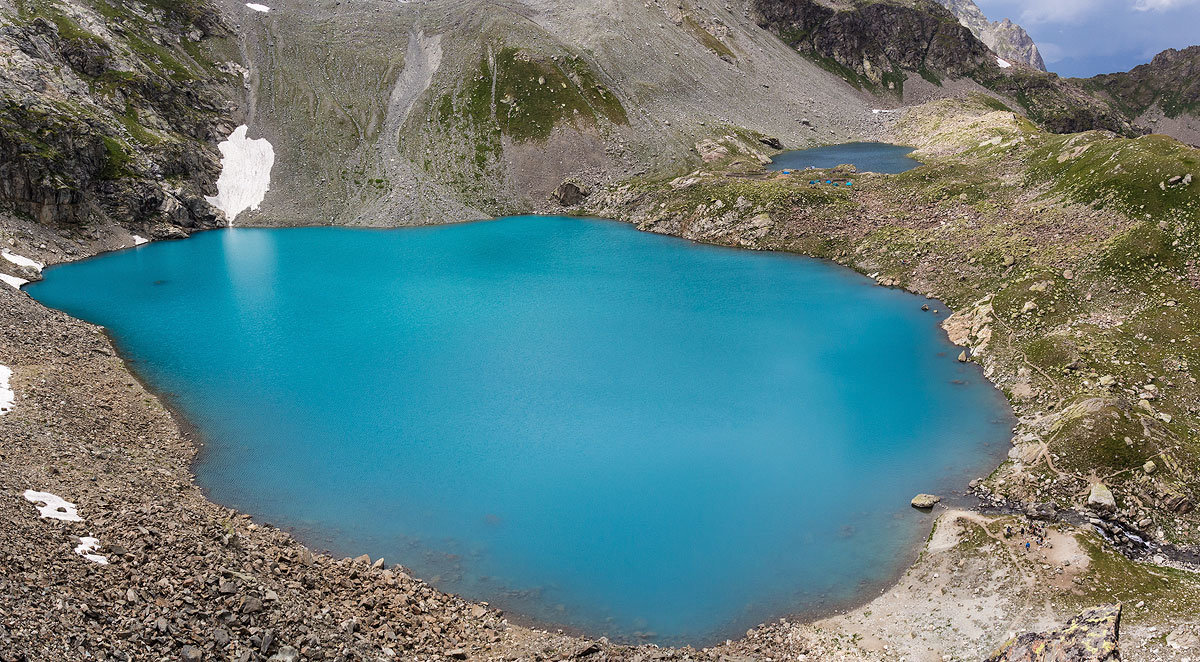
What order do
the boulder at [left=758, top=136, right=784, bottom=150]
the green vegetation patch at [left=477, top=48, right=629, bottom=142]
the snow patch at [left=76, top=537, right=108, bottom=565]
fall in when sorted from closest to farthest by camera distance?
the snow patch at [left=76, top=537, right=108, bottom=565]
the green vegetation patch at [left=477, top=48, right=629, bottom=142]
the boulder at [left=758, top=136, right=784, bottom=150]

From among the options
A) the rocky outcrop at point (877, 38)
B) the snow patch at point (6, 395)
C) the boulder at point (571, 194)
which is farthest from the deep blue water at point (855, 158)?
the snow patch at point (6, 395)

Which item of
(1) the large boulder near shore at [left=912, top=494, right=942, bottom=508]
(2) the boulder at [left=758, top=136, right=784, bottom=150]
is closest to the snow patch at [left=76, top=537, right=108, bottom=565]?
(1) the large boulder near shore at [left=912, top=494, right=942, bottom=508]

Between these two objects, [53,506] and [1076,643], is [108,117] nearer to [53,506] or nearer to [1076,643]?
[53,506]

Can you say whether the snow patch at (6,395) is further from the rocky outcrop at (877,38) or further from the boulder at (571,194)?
the rocky outcrop at (877,38)

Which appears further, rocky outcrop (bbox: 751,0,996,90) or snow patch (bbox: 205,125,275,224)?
rocky outcrop (bbox: 751,0,996,90)

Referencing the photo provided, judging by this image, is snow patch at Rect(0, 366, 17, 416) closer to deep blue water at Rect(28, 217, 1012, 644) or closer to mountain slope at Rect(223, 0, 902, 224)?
deep blue water at Rect(28, 217, 1012, 644)

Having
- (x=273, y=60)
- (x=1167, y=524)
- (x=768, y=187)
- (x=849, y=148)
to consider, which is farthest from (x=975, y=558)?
(x=273, y=60)

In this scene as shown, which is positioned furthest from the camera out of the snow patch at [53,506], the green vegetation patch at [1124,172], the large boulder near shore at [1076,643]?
the green vegetation patch at [1124,172]
